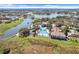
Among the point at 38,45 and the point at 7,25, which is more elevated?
the point at 7,25

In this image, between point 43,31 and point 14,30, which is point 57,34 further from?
point 14,30

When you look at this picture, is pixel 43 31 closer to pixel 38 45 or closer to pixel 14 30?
pixel 38 45

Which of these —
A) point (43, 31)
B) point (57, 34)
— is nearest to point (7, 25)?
point (43, 31)

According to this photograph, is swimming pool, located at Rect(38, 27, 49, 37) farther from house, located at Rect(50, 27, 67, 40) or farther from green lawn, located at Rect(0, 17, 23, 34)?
green lawn, located at Rect(0, 17, 23, 34)

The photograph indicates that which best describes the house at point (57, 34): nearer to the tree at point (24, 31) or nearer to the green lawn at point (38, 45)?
the green lawn at point (38, 45)
